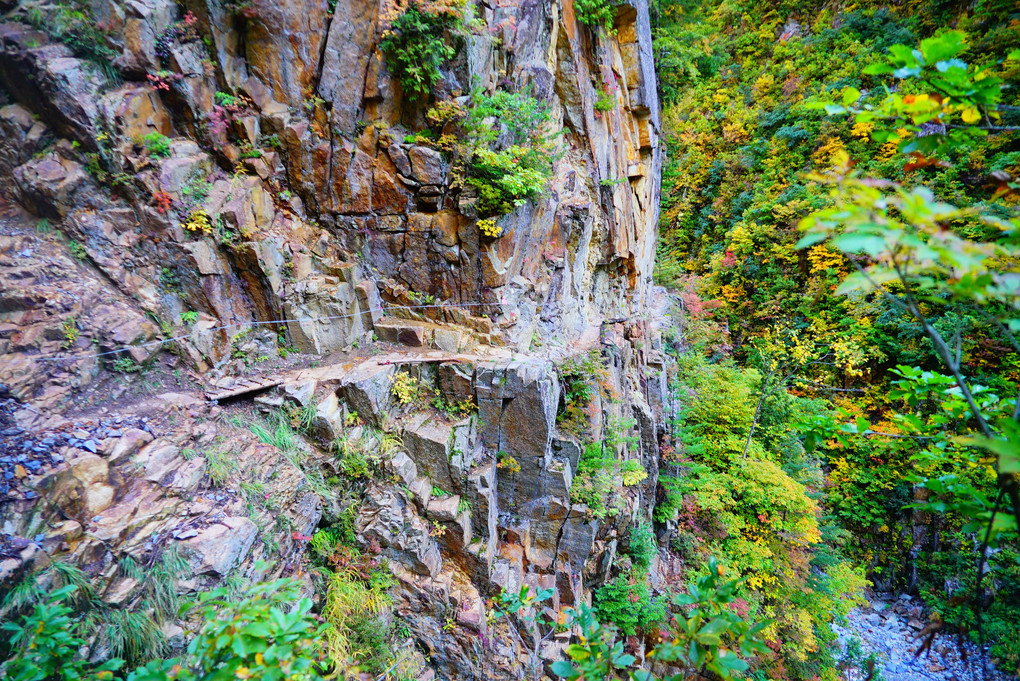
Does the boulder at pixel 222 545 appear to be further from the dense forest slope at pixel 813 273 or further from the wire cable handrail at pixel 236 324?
the dense forest slope at pixel 813 273

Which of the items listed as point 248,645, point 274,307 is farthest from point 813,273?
point 248,645

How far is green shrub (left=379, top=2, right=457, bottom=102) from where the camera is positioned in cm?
671

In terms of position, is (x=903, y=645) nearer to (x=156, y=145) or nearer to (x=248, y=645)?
(x=248, y=645)

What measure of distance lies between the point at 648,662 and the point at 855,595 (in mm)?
8742

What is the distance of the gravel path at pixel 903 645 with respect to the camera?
11.5 meters

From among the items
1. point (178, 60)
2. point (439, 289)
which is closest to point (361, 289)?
point (439, 289)

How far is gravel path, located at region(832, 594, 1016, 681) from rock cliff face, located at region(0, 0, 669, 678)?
36.2 ft

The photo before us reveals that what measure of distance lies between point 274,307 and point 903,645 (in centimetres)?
1987

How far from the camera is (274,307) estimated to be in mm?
6566

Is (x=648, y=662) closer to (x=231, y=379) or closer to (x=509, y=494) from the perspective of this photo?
(x=509, y=494)

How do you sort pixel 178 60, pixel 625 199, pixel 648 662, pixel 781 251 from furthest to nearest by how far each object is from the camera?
pixel 781 251 < pixel 625 199 < pixel 648 662 < pixel 178 60

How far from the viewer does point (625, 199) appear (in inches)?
481

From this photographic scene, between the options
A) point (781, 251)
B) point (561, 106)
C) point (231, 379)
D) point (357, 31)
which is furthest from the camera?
point (781, 251)

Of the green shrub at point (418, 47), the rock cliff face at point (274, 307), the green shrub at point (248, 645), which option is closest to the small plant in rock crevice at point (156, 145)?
the rock cliff face at point (274, 307)
